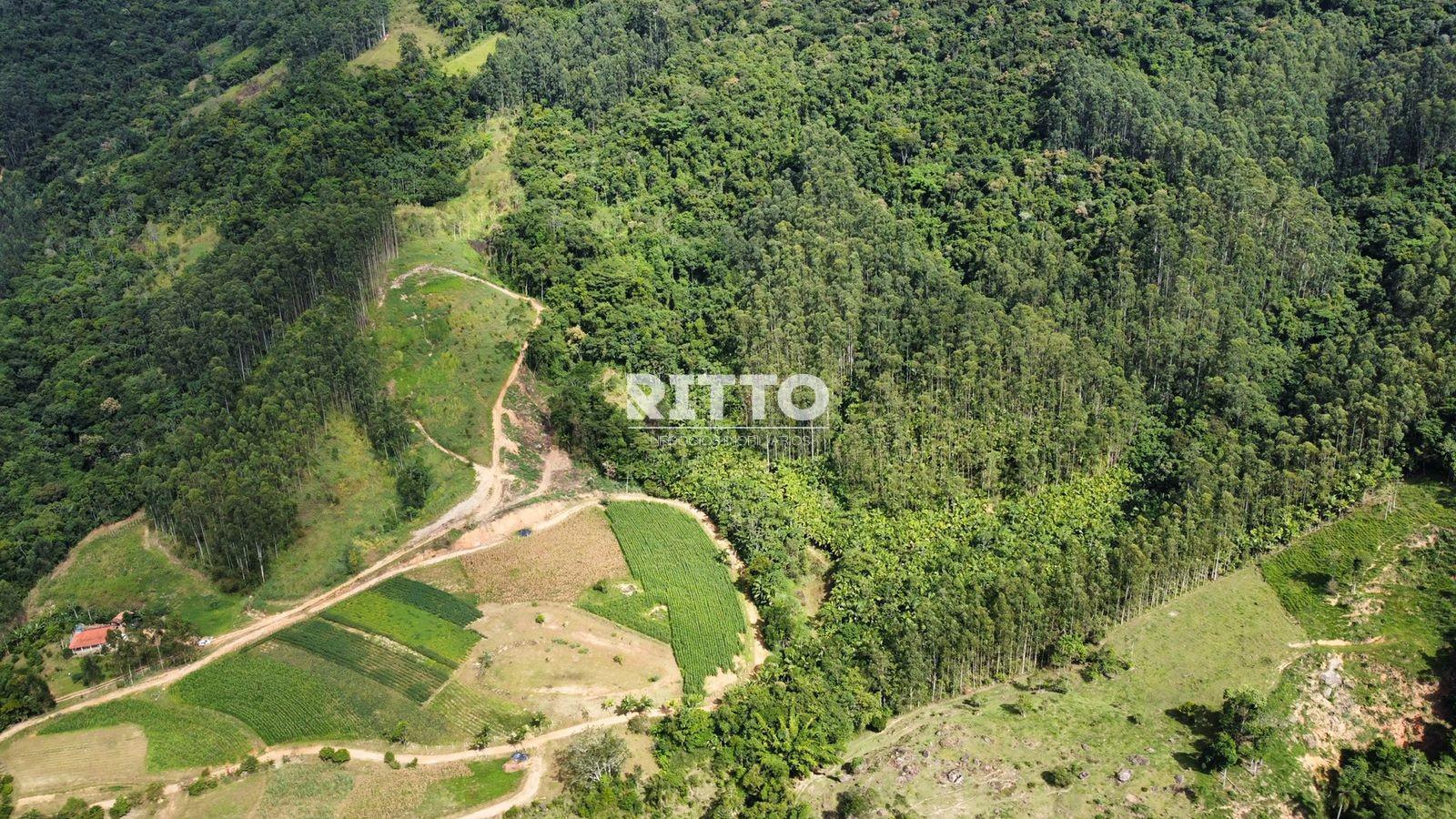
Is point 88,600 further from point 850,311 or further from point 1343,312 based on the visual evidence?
point 1343,312

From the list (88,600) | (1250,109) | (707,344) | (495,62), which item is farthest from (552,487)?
(1250,109)

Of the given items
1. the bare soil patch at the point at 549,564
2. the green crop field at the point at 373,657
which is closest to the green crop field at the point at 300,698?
the green crop field at the point at 373,657

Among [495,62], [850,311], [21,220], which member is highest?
[495,62]

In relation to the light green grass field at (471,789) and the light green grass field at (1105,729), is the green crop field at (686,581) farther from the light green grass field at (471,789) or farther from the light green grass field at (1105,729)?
the light green grass field at (471,789)

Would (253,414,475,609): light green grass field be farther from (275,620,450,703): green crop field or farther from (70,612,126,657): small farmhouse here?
(70,612,126,657): small farmhouse

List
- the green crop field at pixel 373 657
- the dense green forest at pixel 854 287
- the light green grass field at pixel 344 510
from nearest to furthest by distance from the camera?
the green crop field at pixel 373 657, the dense green forest at pixel 854 287, the light green grass field at pixel 344 510

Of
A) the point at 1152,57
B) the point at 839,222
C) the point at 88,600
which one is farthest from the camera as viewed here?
the point at 1152,57

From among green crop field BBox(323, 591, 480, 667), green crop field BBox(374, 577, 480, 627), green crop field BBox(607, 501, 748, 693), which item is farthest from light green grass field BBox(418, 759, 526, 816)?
green crop field BBox(374, 577, 480, 627)
